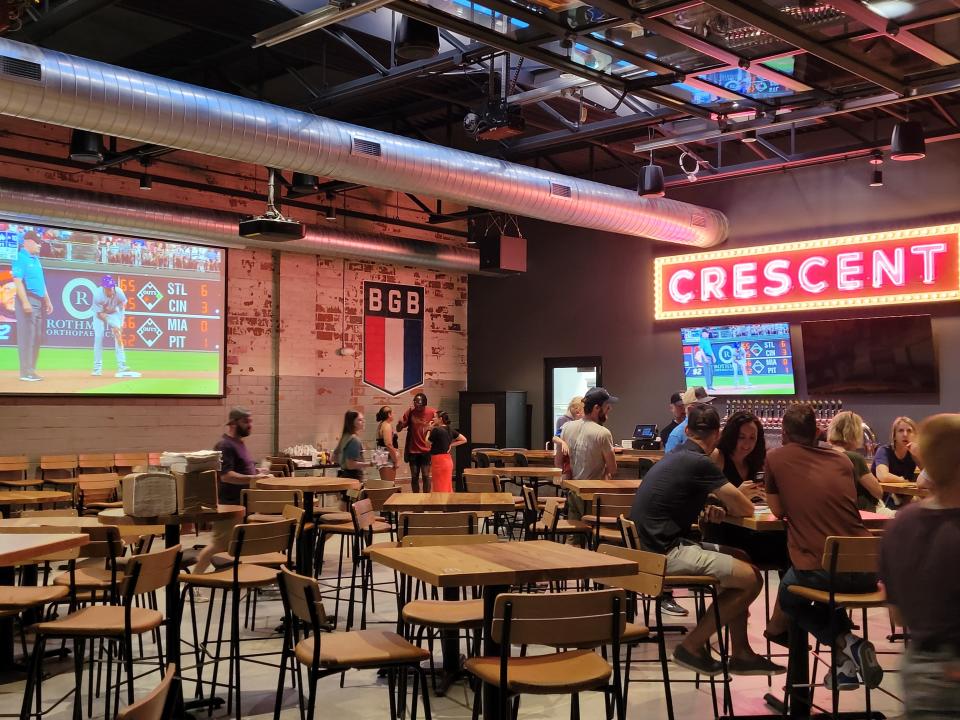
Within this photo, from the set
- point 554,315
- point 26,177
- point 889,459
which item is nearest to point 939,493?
point 889,459

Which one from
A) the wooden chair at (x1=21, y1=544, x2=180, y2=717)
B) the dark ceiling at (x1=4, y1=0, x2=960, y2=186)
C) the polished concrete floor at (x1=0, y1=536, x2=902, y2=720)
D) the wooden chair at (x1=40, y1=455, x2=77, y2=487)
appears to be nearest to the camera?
the wooden chair at (x1=21, y1=544, x2=180, y2=717)

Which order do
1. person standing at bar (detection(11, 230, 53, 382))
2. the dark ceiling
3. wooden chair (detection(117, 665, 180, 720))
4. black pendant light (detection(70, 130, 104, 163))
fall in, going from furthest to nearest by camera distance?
person standing at bar (detection(11, 230, 53, 382)), black pendant light (detection(70, 130, 104, 163)), the dark ceiling, wooden chair (detection(117, 665, 180, 720))

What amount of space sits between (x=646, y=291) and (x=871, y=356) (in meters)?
3.36

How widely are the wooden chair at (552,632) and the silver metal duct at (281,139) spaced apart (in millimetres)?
5534

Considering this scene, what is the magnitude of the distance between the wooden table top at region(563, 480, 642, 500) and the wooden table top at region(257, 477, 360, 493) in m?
1.74

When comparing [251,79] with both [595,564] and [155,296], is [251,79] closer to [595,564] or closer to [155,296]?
[155,296]

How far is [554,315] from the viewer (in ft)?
48.4

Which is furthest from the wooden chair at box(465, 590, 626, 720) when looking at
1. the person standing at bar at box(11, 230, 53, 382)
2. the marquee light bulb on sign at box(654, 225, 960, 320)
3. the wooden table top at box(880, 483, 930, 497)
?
the person standing at bar at box(11, 230, 53, 382)

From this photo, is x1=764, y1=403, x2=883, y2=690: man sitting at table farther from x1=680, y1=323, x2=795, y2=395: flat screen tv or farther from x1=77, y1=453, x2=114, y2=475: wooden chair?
x1=77, y1=453, x2=114, y2=475: wooden chair

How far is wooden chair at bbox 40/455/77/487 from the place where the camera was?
35.9 feet

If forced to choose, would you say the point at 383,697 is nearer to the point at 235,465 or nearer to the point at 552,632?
the point at 552,632

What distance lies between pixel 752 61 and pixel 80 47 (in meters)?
7.12

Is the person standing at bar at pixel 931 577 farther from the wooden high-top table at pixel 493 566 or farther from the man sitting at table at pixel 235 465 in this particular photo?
the man sitting at table at pixel 235 465

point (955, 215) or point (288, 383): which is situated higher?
point (955, 215)
